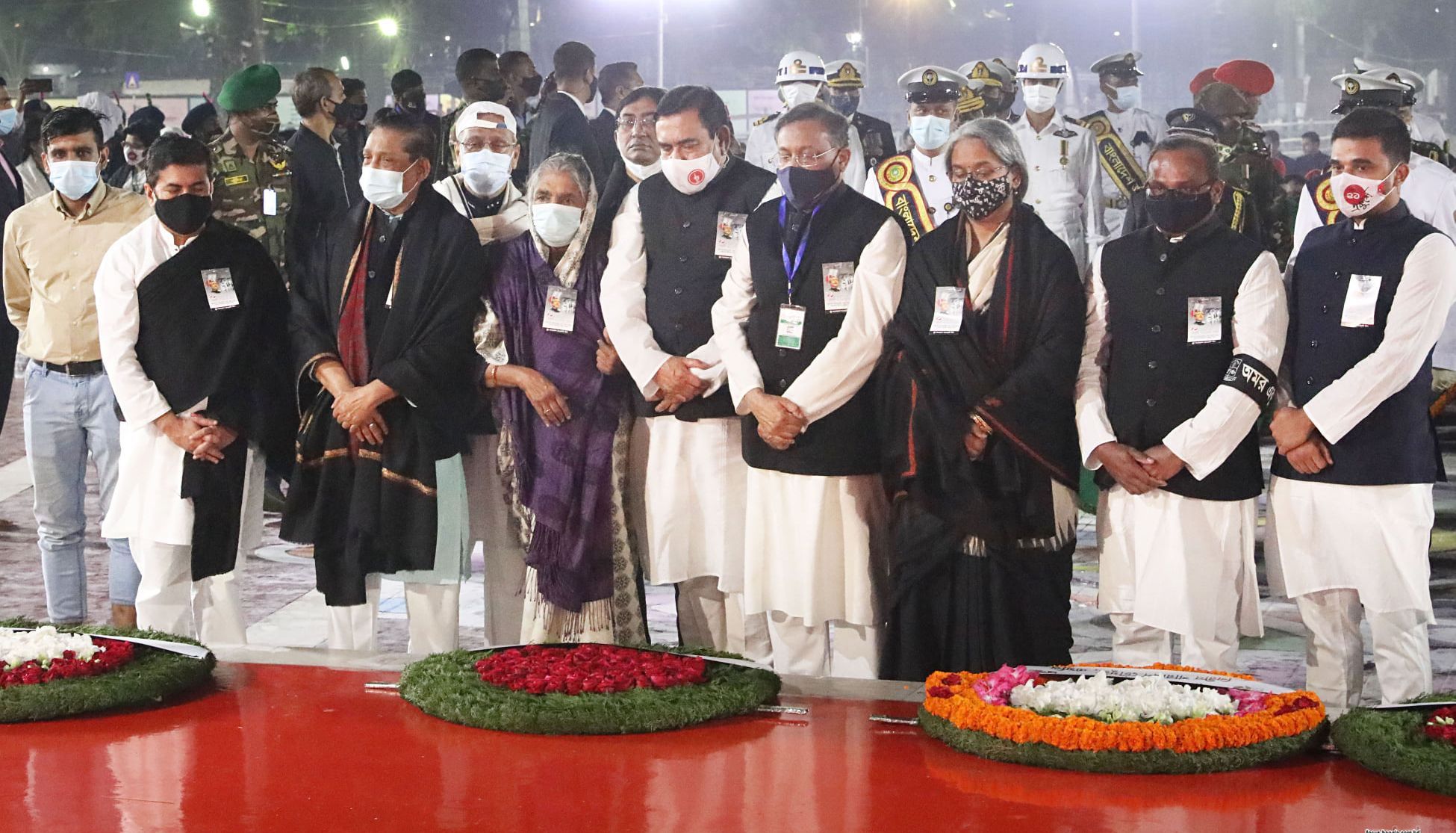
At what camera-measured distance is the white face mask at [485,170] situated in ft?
17.2

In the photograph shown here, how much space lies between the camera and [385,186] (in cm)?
501

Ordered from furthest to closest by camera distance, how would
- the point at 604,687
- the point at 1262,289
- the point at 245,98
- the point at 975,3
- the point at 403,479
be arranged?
the point at 975,3 → the point at 245,98 → the point at 403,479 → the point at 1262,289 → the point at 604,687

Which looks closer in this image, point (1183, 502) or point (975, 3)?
point (1183, 502)

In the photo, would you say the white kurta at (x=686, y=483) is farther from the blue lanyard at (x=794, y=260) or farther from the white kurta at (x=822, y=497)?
the blue lanyard at (x=794, y=260)

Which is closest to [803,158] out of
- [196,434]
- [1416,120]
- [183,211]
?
[183,211]

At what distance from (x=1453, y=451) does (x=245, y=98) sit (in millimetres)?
6175

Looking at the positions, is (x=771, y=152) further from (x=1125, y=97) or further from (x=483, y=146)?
(x=483, y=146)

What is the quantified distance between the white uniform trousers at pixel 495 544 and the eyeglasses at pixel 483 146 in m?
0.91

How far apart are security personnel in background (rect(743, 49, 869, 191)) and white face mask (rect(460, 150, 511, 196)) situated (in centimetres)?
152

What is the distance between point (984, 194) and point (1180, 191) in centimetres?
53

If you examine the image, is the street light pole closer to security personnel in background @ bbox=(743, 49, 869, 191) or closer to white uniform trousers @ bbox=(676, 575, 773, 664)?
security personnel in background @ bbox=(743, 49, 869, 191)

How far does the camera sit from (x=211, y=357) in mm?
5078

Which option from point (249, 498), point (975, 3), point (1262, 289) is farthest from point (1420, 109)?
point (249, 498)

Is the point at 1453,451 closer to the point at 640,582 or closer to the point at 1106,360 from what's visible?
the point at 1106,360
